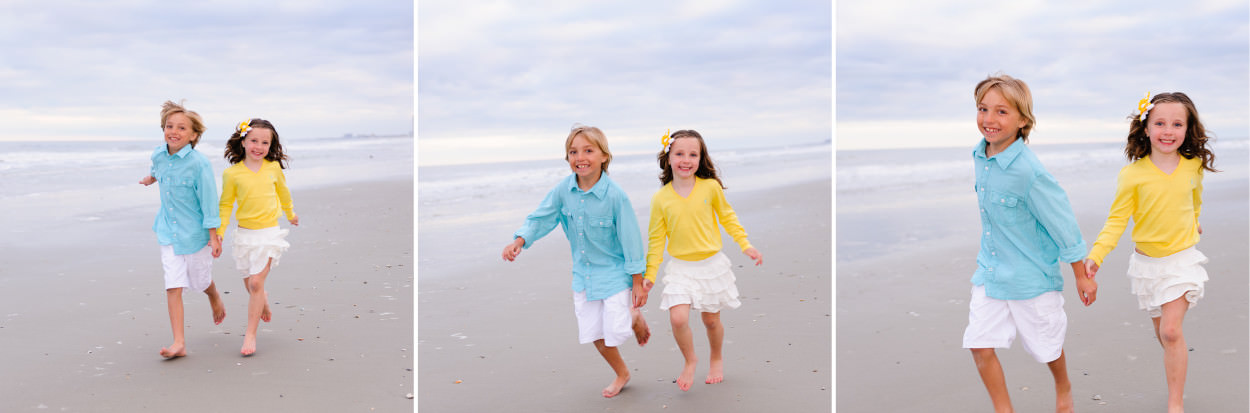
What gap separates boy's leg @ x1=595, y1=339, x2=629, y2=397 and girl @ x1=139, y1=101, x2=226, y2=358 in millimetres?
2163

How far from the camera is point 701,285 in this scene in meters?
4.66

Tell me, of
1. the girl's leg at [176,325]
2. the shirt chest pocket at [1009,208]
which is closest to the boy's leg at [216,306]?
the girl's leg at [176,325]

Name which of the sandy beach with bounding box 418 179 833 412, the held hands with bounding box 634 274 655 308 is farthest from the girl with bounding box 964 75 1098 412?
the held hands with bounding box 634 274 655 308

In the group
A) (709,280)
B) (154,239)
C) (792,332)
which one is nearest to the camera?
(709,280)

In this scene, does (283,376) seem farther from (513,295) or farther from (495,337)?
(513,295)

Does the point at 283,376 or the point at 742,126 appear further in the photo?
the point at 742,126

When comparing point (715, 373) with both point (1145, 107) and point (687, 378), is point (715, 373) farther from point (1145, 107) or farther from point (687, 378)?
point (1145, 107)

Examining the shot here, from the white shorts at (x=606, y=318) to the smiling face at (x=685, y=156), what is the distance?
2.02ft

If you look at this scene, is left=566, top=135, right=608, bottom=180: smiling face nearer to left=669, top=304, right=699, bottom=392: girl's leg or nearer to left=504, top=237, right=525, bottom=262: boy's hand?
left=504, top=237, right=525, bottom=262: boy's hand

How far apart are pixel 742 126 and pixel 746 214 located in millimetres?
9894

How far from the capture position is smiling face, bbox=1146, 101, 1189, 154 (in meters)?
4.04

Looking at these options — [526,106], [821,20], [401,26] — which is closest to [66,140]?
[401,26]

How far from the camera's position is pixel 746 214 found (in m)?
9.73

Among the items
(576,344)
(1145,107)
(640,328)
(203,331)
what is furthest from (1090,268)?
(203,331)
